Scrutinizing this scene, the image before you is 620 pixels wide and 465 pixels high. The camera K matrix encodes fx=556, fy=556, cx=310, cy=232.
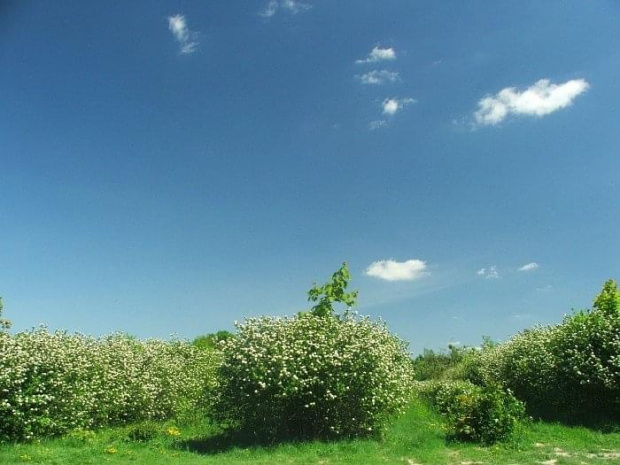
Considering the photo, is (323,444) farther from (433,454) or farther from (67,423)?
(67,423)

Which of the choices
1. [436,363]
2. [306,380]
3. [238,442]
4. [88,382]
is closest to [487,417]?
[306,380]

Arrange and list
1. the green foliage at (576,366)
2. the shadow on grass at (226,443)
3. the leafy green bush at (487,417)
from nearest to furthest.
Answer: the leafy green bush at (487,417)
the shadow on grass at (226,443)
the green foliage at (576,366)

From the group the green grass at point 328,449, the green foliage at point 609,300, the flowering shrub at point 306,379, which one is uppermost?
the green foliage at point 609,300

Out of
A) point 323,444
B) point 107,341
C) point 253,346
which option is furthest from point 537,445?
point 107,341

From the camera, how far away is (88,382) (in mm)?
23375

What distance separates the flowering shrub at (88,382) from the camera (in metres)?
20.1

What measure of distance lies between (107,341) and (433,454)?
18.1m

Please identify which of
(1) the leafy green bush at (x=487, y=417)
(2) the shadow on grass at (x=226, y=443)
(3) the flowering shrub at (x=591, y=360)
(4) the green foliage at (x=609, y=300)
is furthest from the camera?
(4) the green foliage at (x=609, y=300)

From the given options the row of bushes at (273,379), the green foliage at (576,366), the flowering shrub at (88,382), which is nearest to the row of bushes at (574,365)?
the green foliage at (576,366)

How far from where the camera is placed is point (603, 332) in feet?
75.4

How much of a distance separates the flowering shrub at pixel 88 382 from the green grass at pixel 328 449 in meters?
1.22

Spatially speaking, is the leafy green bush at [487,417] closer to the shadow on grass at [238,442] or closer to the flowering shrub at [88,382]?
the shadow on grass at [238,442]

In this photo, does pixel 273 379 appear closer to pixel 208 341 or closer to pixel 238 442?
pixel 238 442

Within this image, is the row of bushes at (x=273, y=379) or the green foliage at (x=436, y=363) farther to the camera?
the green foliage at (x=436, y=363)
